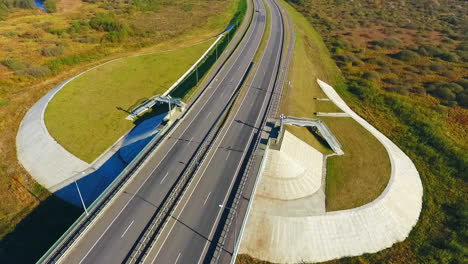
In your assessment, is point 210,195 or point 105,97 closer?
point 210,195

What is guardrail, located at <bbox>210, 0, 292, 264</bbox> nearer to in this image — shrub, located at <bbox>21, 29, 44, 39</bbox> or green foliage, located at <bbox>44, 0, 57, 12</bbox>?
shrub, located at <bbox>21, 29, 44, 39</bbox>

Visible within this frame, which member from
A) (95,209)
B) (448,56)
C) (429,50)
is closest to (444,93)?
(448,56)

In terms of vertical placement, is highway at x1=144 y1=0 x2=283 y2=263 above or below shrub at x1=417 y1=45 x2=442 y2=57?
below

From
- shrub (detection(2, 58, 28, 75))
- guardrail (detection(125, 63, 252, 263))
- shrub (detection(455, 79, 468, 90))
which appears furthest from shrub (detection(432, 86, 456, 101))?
shrub (detection(2, 58, 28, 75))

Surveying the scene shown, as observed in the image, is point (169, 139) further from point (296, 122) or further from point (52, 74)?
point (52, 74)

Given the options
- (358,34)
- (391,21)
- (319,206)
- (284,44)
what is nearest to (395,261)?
(319,206)

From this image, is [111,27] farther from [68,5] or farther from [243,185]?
[243,185]

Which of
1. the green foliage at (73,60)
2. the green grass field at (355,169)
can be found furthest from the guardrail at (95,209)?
the green foliage at (73,60)
